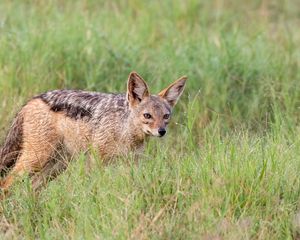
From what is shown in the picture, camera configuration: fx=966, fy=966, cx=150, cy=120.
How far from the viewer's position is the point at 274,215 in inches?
280

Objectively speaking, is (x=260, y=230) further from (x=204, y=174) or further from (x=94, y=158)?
(x=94, y=158)

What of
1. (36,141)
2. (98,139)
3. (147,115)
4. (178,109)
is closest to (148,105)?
(147,115)

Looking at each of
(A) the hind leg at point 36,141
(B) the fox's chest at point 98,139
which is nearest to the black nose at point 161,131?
(B) the fox's chest at point 98,139

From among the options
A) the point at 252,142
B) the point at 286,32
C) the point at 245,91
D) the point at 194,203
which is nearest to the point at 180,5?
the point at 286,32

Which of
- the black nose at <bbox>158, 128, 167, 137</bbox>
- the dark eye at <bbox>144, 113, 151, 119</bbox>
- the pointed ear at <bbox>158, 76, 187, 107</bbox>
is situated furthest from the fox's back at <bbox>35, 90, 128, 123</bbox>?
the black nose at <bbox>158, 128, 167, 137</bbox>

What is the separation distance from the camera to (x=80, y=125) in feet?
27.8

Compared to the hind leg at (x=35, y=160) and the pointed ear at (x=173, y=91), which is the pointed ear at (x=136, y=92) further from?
the hind leg at (x=35, y=160)

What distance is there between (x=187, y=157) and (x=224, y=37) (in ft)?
12.3

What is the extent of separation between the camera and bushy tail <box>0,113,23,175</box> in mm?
8547

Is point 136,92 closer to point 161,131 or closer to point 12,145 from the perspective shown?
point 161,131

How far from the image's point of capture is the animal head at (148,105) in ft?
27.1

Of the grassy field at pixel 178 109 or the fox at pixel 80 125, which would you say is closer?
the grassy field at pixel 178 109

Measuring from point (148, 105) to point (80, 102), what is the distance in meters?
0.64

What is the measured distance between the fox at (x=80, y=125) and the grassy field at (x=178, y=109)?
0.82 ft
